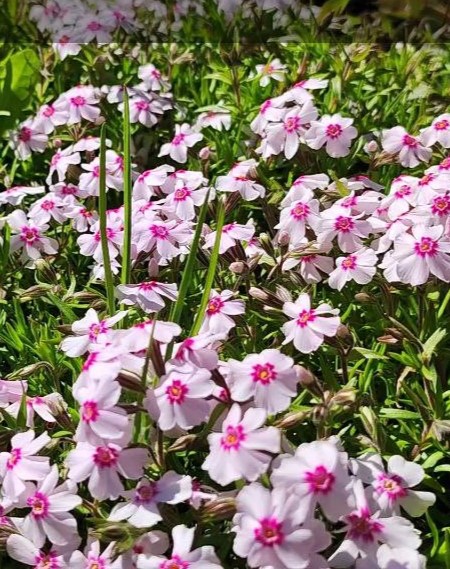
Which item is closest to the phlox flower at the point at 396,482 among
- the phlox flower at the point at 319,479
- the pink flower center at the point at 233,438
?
the phlox flower at the point at 319,479

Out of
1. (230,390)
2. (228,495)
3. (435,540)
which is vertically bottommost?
(435,540)

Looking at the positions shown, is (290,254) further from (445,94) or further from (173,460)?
(445,94)

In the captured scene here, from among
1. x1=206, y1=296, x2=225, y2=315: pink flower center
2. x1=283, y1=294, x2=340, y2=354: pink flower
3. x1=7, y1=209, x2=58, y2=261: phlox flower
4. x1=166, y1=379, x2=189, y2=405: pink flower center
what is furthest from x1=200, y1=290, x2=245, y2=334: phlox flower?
x1=7, y1=209, x2=58, y2=261: phlox flower

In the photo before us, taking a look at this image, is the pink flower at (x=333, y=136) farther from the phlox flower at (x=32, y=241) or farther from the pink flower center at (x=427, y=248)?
the phlox flower at (x=32, y=241)

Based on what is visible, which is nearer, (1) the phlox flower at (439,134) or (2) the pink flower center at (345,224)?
(2) the pink flower center at (345,224)

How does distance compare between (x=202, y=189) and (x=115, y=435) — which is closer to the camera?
(x=115, y=435)

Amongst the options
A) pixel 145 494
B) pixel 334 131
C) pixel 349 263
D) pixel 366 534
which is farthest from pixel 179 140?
pixel 366 534

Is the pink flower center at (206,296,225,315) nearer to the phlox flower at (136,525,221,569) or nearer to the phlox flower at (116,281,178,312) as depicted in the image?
the phlox flower at (116,281,178,312)

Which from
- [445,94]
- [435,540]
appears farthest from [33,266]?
[445,94]
